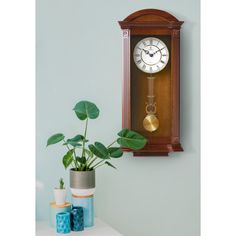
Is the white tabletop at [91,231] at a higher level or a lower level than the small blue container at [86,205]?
lower

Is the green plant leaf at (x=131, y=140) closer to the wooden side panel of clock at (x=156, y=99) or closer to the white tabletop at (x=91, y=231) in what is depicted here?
the wooden side panel of clock at (x=156, y=99)

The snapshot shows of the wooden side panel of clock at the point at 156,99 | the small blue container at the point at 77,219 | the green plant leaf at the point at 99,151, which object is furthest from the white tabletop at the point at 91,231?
the wooden side panel of clock at the point at 156,99

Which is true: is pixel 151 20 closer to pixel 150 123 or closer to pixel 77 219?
pixel 150 123

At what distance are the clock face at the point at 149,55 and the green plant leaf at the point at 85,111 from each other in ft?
1.13

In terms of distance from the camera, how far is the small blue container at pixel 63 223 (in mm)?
1532

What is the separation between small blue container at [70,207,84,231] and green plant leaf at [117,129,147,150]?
0.33 metres

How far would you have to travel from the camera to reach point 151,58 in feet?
5.97

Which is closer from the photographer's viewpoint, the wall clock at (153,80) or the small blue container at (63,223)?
the small blue container at (63,223)

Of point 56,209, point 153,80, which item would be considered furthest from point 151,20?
point 56,209

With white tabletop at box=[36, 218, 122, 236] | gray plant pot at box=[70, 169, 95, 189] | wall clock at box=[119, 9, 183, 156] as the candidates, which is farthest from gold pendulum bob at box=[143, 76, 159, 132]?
white tabletop at box=[36, 218, 122, 236]
